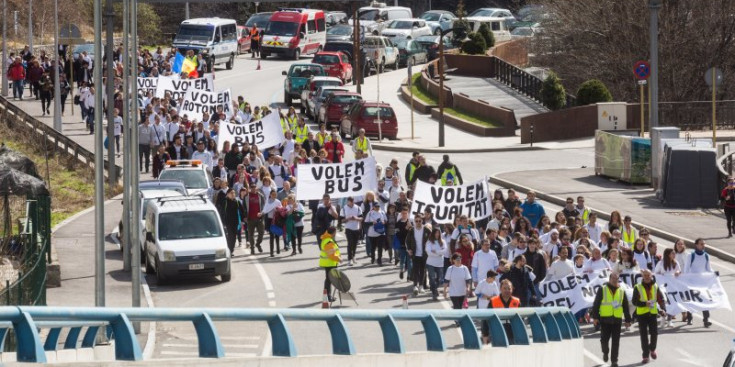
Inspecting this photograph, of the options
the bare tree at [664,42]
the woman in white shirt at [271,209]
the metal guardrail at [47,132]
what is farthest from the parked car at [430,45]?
the woman in white shirt at [271,209]

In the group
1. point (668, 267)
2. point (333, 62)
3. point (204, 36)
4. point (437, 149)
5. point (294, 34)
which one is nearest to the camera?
point (668, 267)

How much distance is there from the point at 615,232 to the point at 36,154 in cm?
2660

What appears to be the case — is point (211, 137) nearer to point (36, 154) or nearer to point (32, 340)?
point (36, 154)

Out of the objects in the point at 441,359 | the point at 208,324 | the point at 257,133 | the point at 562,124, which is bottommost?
the point at 441,359

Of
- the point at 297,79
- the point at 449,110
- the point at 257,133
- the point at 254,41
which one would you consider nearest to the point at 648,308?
the point at 257,133

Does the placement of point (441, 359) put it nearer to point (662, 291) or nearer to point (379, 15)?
point (662, 291)

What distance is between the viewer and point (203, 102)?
4181cm

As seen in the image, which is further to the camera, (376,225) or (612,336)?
(376,225)

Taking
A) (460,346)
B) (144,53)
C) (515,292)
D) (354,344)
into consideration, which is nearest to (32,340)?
(354,344)

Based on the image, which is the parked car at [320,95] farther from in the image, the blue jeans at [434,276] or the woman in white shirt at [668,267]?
the woman in white shirt at [668,267]

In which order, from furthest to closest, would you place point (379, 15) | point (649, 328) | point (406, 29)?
point (379, 15) < point (406, 29) < point (649, 328)

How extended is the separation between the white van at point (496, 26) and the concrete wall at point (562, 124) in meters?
32.3

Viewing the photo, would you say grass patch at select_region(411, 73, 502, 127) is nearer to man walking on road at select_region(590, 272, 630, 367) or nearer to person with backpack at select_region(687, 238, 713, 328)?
person with backpack at select_region(687, 238, 713, 328)

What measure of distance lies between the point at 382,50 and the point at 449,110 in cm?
1435
